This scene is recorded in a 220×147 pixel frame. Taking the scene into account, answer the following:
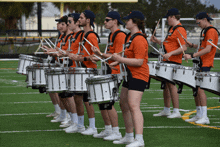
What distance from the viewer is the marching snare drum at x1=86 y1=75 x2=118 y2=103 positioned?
16.7 feet

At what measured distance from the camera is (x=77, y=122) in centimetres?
655

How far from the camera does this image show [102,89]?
5.09m

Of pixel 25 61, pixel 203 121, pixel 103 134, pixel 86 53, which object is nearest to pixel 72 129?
pixel 103 134

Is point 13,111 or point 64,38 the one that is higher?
point 64,38

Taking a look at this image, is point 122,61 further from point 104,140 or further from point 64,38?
point 64,38

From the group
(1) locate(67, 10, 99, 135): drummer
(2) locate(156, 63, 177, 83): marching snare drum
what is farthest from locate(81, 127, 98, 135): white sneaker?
(2) locate(156, 63, 177, 83): marching snare drum

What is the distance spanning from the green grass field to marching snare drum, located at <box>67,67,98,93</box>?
774mm

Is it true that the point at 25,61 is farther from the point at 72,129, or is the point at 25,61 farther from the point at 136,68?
the point at 136,68

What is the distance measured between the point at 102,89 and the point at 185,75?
194cm

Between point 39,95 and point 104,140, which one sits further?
point 39,95

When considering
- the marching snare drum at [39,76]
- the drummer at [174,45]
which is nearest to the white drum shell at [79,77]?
the marching snare drum at [39,76]

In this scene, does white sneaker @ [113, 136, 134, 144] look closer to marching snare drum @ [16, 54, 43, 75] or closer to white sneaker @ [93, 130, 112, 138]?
white sneaker @ [93, 130, 112, 138]

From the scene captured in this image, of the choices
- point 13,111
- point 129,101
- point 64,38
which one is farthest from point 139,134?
point 13,111

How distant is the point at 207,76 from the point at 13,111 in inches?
171
